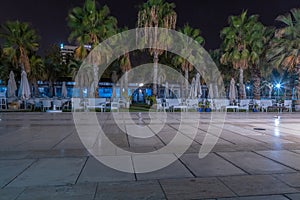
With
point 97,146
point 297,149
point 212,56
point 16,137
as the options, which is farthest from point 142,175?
point 212,56

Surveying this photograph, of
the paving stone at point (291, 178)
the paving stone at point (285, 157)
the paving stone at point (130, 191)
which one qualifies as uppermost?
the paving stone at point (285, 157)

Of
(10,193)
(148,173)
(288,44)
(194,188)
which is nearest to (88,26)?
(288,44)

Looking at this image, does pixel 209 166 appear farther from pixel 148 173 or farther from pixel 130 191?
pixel 130 191

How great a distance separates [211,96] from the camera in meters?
18.7

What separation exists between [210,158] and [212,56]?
23.0 meters

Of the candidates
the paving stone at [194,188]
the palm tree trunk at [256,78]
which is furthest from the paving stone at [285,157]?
the palm tree trunk at [256,78]

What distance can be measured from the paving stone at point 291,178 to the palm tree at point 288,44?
1614cm

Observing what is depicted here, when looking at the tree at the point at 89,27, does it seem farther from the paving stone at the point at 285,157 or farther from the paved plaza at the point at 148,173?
the paving stone at the point at 285,157

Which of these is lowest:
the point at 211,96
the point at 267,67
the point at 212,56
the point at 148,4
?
the point at 211,96

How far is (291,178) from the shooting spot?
3877 mm

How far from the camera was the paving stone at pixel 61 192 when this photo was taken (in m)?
3.17

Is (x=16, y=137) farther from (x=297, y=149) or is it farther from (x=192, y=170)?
(x=297, y=149)

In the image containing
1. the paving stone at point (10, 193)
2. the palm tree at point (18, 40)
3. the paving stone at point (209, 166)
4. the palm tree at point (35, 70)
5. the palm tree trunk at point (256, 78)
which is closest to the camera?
the paving stone at point (10, 193)

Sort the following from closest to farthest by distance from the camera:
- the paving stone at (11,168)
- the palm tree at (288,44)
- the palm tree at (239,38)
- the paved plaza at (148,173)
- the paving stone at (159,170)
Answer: the paved plaza at (148,173), the paving stone at (11,168), the paving stone at (159,170), the palm tree at (288,44), the palm tree at (239,38)
